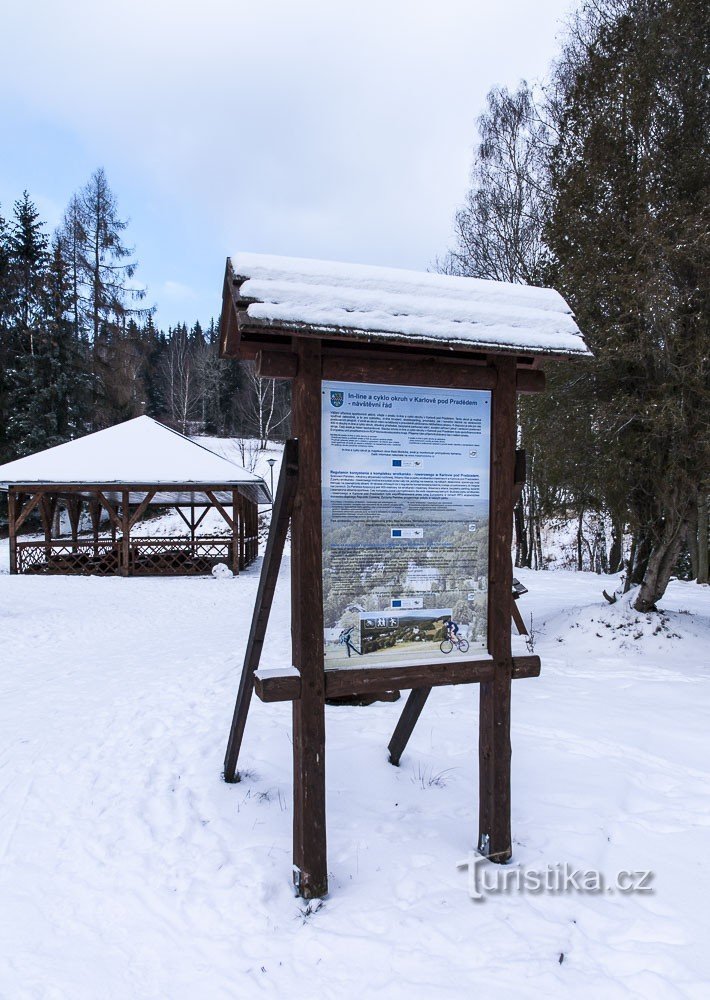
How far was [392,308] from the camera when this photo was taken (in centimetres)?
317

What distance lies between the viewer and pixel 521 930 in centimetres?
289

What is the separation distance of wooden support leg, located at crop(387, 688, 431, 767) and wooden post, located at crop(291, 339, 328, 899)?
3.81 feet

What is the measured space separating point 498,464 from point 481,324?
75 cm

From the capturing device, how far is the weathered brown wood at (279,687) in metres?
3.06

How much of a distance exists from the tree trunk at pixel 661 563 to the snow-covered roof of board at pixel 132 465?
11.3 meters

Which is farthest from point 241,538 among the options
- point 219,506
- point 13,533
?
point 13,533

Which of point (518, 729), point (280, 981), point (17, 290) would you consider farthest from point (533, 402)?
point (17, 290)

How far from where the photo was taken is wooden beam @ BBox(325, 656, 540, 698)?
3.20m

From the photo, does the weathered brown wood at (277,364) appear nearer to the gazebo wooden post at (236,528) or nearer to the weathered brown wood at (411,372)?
the weathered brown wood at (411,372)

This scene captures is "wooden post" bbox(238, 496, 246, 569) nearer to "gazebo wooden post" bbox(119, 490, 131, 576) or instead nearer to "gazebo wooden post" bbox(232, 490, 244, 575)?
"gazebo wooden post" bbox(232, 490, 244, 575)

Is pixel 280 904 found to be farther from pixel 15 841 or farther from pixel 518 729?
pixel 518 729

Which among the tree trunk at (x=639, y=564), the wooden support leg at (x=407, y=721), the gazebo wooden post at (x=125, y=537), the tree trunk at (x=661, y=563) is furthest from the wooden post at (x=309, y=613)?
the gazebo wooden post at (x=125, y=537)

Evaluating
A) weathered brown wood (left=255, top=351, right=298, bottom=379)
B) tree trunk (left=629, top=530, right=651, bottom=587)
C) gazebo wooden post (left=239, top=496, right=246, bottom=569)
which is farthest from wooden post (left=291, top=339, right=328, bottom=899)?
gazebo wooden post (left=239, top=496, right=246, bottom=569)

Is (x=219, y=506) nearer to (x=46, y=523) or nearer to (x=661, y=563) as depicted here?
(x=46, y=523)
